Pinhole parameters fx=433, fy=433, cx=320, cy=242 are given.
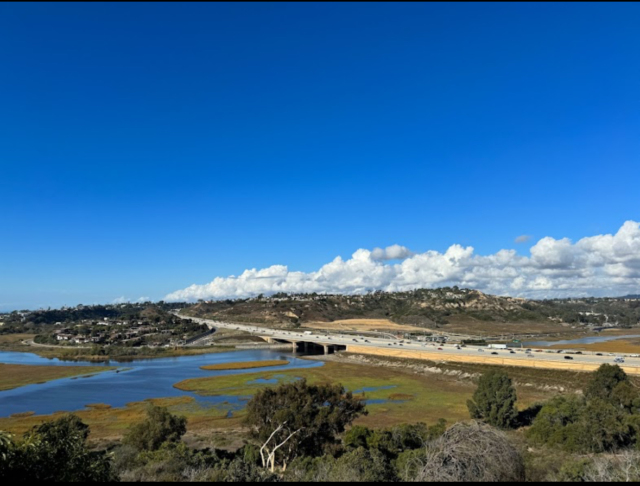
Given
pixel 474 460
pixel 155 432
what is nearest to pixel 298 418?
pixel 155 432

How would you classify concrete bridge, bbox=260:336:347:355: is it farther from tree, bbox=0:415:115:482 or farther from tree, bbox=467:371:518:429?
tree, bbox=0:415:115:482

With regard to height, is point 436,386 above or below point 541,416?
below

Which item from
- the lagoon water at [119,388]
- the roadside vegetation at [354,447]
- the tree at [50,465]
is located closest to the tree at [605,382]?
the roadside vegetation at [354,447]

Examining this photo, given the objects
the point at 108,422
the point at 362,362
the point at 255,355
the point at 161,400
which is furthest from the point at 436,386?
the point at 255,355

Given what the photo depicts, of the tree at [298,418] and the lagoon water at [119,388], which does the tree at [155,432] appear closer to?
the tree at [298,418]

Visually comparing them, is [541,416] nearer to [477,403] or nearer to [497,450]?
[477,403]

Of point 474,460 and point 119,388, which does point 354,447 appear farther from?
point 119,388
